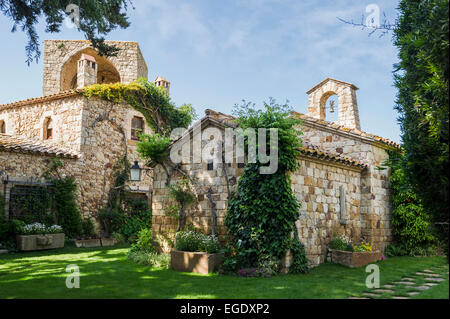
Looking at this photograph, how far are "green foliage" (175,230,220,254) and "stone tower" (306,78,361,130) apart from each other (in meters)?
7.34

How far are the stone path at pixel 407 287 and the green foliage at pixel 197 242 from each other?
3104mm

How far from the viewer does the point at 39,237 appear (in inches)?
430

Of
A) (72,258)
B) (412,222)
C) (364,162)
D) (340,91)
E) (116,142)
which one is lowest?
(72,258)

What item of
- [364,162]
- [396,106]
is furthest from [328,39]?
[396,106]

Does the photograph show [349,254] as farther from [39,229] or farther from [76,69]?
[76,69]

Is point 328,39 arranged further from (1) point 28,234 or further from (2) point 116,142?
(1) point 28,234

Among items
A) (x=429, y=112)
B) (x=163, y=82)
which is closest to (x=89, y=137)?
(x=163, y=82)

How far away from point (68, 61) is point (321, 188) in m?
15.7

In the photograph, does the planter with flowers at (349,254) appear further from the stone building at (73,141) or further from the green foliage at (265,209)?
the stone building at (73,141)

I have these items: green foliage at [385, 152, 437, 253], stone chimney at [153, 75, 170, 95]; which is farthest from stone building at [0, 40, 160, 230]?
green foliage at [385, 152, 437, 253]

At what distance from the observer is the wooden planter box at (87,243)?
12.1m
